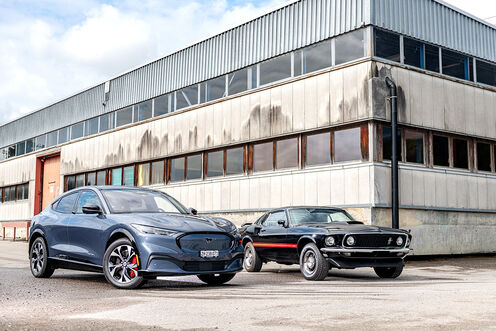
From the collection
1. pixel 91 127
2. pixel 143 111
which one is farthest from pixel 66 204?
pixel 91 127

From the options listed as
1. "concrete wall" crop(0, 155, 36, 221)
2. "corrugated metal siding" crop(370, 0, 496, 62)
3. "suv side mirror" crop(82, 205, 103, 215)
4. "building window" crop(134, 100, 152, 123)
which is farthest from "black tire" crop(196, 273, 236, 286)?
"concrete wall" crop(0, 155, 36, 221)

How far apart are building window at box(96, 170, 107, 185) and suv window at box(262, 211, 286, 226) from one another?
61.8ft

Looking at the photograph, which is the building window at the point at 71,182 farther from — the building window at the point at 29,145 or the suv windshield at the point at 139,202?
the suv windshield at the point at 139,202

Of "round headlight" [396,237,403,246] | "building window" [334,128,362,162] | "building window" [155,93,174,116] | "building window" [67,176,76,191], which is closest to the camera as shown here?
"round headlight" [396,237,403,246]

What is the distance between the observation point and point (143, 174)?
90.4 feet

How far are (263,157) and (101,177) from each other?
509 inches

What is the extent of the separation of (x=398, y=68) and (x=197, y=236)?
11.3 meters

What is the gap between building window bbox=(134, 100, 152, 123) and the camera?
27805 mm

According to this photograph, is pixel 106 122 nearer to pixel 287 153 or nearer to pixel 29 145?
pixel 29 145

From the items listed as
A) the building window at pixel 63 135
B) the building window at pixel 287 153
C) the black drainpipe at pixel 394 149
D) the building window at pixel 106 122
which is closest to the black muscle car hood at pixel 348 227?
the black drainpipe at pixel 394 149

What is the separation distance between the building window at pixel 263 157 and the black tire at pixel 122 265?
11836mm

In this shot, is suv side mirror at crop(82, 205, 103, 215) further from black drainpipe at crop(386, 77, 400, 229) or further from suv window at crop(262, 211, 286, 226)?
black drainpipe at crop(386, 77, 400, 229)

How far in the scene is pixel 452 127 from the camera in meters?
19.4

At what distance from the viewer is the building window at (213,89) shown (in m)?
23.3
